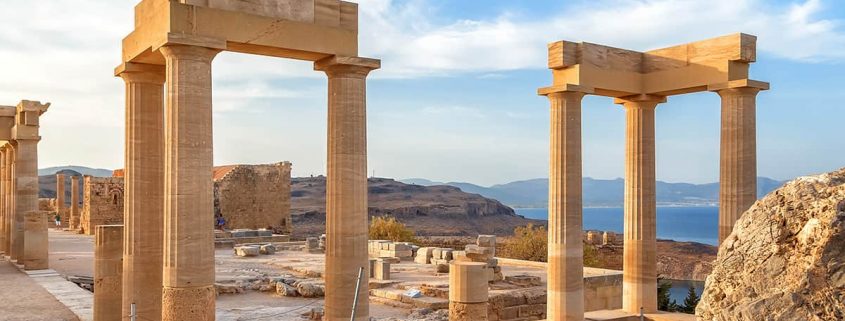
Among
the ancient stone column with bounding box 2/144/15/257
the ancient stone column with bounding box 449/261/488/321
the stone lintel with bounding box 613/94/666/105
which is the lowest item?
the ancient stone column with bounding box 449/261/488/321

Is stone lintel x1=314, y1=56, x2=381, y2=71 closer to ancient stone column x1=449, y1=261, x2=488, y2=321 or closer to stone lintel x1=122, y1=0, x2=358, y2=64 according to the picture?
stone lintel x1=122, y1=0, x2=358, y2=64

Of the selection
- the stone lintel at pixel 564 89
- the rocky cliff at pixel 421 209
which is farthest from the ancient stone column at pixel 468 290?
the rocky cliff at pixel 421 209

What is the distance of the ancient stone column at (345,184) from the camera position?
11.0m

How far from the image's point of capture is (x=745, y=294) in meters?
3.58

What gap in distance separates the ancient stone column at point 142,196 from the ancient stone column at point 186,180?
2.01 m

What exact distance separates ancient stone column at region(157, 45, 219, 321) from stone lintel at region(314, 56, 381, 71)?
197 cm

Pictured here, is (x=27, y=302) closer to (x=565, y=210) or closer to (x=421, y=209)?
(x=565, y=210)

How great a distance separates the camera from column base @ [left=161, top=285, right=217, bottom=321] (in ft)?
31.2

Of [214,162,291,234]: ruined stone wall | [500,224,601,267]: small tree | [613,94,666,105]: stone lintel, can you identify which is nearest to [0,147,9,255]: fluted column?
[214,162,291,234]: ruined stone wall

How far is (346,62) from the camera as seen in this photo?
1085 centimetres

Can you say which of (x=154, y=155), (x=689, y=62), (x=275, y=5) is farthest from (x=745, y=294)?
(x=689, y=62)

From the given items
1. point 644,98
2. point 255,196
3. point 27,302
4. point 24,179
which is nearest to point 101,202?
point 255,196

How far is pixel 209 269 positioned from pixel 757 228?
7755 mm

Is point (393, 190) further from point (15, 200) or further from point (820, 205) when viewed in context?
point (820, 205)
